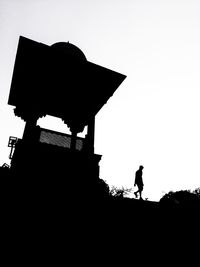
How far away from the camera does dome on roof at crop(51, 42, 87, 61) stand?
9.95 m

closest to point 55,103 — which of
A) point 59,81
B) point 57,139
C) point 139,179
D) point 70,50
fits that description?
point 59,81

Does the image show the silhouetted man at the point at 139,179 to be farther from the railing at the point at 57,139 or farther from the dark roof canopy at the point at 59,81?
the dark roof canopy at the point at 59,81

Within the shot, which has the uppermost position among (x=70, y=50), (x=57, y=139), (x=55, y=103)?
(x=70, y=50)

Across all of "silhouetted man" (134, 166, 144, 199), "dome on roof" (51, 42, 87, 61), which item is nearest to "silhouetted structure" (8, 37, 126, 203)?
"dome on roof" (51, 42, 87, 61)

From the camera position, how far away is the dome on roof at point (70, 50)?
995 cm

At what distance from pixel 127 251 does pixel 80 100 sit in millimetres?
6652

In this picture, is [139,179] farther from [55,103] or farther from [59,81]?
[59,81]

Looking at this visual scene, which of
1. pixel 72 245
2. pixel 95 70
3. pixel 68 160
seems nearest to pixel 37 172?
pixel 68 160

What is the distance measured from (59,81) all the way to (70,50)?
1.45 metres

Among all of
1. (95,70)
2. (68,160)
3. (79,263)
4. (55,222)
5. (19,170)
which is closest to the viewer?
(79,263)

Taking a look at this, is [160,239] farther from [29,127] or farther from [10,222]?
[29,127]

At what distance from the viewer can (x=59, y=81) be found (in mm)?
10438

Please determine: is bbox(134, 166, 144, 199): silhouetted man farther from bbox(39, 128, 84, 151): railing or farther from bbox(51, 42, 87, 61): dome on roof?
bbox(51, 42, 87, 61): dome on roof

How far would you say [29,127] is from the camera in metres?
10.0
